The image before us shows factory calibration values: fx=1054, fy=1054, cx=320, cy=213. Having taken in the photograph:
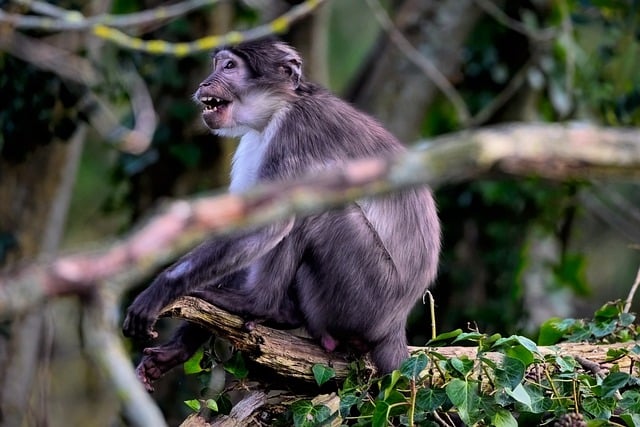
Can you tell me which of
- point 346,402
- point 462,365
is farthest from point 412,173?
point 346,402

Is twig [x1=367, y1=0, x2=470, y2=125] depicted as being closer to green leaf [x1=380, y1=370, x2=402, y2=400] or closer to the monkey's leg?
the monkey's leg

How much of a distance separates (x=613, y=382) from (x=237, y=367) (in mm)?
1650

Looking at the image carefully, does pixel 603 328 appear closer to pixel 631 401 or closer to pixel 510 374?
pixel 631 401

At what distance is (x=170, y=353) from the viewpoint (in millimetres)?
5074

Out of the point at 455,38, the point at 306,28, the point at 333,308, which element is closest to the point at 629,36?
the point at 455,38

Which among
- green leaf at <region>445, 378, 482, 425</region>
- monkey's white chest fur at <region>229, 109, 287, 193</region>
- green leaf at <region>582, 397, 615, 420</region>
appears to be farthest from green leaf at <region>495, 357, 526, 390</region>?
monkey's white chest fur at <region>229, 109, 287, 193</region>

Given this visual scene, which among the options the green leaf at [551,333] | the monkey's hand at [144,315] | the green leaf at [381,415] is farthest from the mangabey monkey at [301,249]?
the green leaf at [551,333]

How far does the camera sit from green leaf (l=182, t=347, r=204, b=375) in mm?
5023

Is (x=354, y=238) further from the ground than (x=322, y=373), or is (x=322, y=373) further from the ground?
(x=354, y=238)

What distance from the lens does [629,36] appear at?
8.55m

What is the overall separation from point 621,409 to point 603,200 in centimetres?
724

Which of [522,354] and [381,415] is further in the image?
[522,354]

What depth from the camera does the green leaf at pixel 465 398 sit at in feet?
14.1

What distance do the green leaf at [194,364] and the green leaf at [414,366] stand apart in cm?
110
